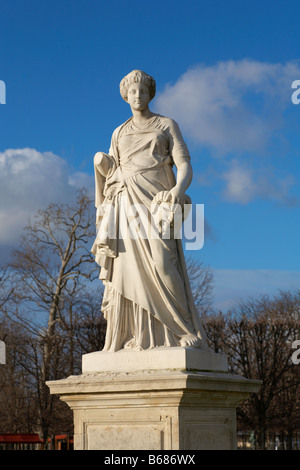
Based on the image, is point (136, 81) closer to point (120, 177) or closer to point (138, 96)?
point (138, 96)

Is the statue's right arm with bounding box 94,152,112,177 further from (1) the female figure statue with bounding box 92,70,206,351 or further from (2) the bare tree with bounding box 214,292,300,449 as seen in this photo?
(2) the bare tree with bounding box 214,292,300,449

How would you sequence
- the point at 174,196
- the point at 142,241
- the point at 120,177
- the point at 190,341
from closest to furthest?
1. the point at 190,341
2. the point at 174,196
3. the point at 142,241
4. the point at 120,177

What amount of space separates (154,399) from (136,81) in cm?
384

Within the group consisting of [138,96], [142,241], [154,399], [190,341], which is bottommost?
[154,399]

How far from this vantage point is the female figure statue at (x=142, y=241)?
834 centimetres

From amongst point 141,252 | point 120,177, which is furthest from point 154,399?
point 120,177

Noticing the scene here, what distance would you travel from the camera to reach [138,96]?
904 centimetres

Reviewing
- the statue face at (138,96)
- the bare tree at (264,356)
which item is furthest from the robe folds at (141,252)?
the bare tree at (264,356)

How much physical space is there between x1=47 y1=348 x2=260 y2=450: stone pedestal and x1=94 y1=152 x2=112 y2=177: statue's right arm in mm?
2255

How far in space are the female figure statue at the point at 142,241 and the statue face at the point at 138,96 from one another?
0.01 meters

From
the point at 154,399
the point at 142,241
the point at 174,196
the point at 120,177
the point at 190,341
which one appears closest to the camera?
the point at 154,399

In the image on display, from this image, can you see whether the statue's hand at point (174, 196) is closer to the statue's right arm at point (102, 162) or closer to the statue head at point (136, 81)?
the statue's right arm at point (102, 162)

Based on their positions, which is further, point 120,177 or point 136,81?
point 136,81
